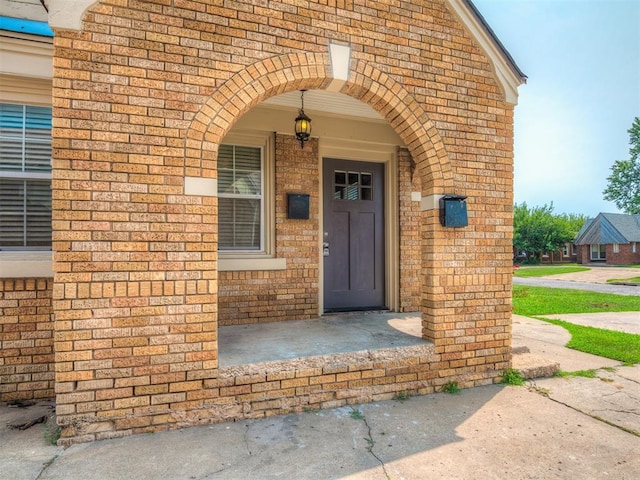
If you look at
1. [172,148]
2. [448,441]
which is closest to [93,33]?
[172,148]

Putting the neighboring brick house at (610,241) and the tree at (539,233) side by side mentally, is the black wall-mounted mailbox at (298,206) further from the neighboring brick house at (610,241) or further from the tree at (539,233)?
the neighboring brick house at (610,241)

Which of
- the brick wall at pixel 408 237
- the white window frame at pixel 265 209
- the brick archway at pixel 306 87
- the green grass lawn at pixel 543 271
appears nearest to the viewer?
the brick archway at pixel 306 87

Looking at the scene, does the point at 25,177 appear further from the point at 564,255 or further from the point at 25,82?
the point at 564,255

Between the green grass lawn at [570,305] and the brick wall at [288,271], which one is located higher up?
the brick wall at [288,271]

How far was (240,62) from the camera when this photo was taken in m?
3.10

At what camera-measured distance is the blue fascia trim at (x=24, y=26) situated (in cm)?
331

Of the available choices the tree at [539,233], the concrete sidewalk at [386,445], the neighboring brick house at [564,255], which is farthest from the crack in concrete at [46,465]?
the neighboring brick house at [564,255]

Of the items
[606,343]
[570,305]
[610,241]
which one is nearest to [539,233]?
[610,241]

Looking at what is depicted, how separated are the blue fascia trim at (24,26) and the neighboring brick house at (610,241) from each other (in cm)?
4860

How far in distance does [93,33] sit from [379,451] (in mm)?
3717

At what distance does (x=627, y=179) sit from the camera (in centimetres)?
2872

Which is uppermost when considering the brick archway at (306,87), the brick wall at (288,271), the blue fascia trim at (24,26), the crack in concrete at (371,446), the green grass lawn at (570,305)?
the blue fascia trim at (24,26)

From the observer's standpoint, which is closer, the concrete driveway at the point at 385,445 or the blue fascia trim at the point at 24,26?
the concrete driveway at the point at 385,445

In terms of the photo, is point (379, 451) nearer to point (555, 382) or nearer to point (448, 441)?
point (448, 441)
